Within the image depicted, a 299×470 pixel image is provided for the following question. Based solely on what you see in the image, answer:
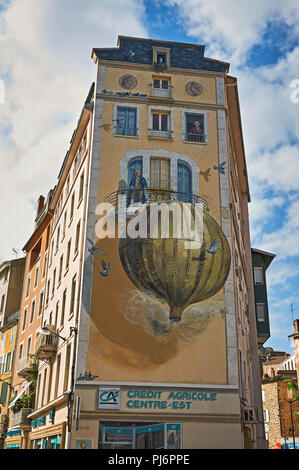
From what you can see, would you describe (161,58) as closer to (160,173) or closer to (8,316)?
(160,173)

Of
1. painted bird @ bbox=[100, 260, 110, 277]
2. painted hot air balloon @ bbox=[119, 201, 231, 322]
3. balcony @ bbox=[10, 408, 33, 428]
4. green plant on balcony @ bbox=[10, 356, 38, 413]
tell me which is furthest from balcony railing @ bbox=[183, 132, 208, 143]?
balcony @ bbox=[10, 408, 33, 428]

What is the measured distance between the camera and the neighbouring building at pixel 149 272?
77.2 ft

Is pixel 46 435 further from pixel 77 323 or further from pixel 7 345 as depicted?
pixel 7 345

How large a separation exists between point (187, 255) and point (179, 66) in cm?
1177

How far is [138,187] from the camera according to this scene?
27.8 m

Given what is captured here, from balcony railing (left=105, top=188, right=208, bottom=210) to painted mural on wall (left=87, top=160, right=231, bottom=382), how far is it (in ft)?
0.18

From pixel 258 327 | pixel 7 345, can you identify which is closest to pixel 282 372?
pixel 258 327

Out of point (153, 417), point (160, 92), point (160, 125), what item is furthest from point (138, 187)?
point (153, 417)

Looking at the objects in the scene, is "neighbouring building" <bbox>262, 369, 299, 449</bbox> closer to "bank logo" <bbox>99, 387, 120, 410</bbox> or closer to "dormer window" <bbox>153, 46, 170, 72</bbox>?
"bank logo" <bbox>99, 387, 120, 410</bbox>

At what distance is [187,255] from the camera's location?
26.4m

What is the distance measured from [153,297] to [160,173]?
23.1 ft

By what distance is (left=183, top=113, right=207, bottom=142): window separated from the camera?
96.9 ft

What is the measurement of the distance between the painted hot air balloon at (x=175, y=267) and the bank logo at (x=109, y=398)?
14.1 feet

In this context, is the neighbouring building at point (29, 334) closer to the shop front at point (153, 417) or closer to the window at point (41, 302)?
the window at point (41, 302)
